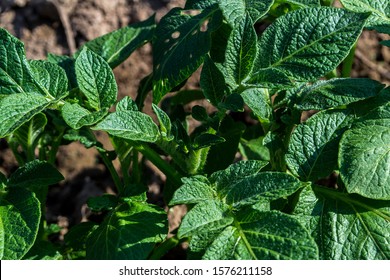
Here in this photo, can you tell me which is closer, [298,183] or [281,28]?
[298,183]

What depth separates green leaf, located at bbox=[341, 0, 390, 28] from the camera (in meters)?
1.77

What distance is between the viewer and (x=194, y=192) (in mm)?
1497

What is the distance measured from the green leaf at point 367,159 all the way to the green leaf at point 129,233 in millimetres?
484

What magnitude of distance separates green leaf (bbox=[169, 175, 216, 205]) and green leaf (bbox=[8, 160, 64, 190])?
0.39 m

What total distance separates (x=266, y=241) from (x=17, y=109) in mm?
652

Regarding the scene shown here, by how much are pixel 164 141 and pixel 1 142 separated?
1098 millimetres

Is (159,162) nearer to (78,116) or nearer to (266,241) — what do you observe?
(78,116)

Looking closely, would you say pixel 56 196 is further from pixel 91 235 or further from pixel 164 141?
pixel 164 141

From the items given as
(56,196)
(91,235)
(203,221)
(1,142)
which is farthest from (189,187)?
(1,142)

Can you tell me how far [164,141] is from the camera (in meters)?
1.63

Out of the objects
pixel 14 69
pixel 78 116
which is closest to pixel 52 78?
pixel 14 69

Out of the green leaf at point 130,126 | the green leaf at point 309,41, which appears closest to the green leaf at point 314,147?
the green leaf at point 309,41

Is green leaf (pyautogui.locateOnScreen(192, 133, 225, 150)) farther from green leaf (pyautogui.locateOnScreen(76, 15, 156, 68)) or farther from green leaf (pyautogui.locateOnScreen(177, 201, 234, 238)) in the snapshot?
green leaf (pyautogui.locateOnScreen(76, 15, 156, 68))

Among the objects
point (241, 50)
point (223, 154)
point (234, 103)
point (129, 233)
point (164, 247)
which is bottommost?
point (164, 247)
